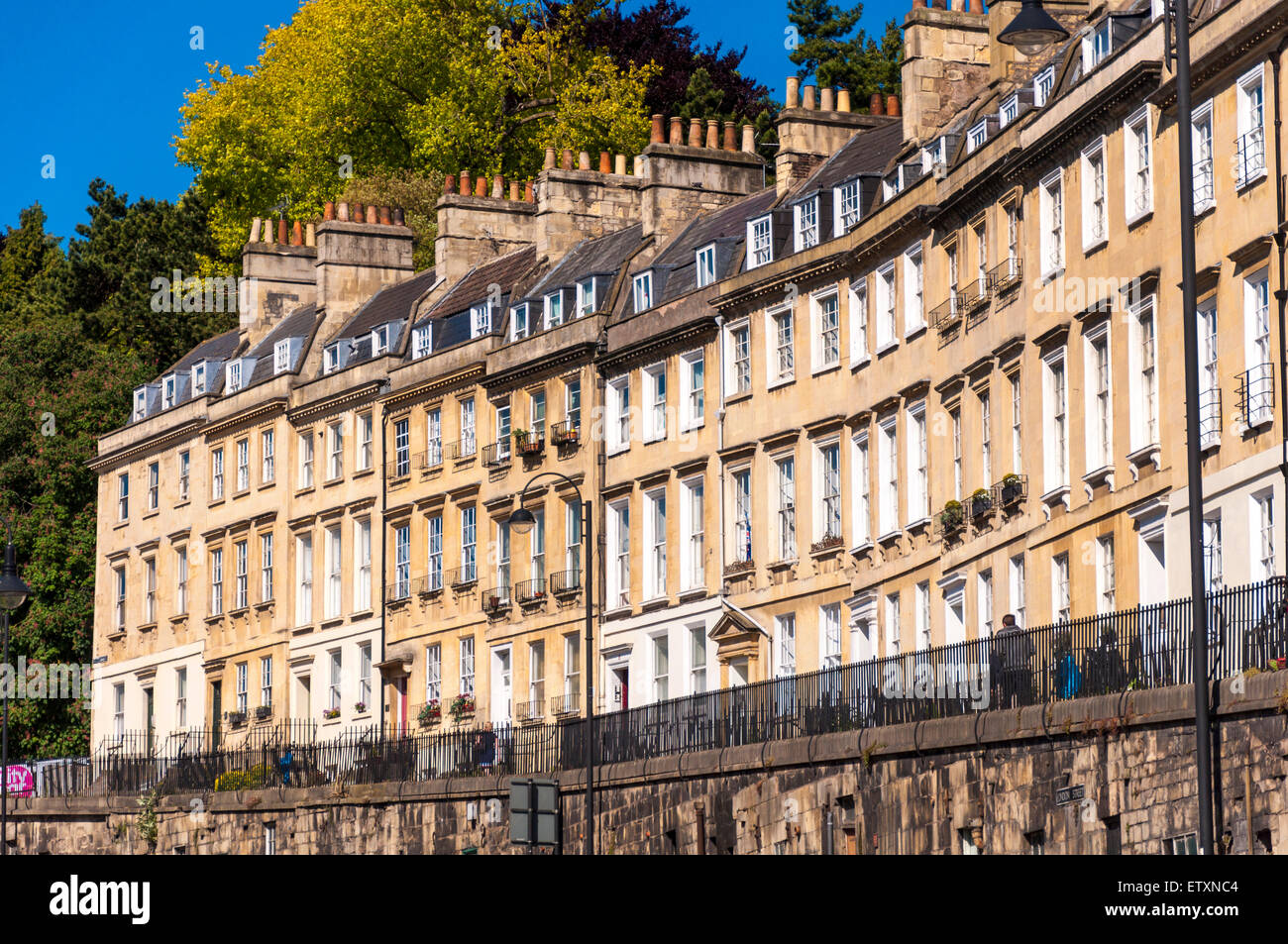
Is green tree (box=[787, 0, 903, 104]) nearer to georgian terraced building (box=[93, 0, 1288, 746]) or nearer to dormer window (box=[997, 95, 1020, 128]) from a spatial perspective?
georgian terraced building (box=[93, 0, 1288, 746])

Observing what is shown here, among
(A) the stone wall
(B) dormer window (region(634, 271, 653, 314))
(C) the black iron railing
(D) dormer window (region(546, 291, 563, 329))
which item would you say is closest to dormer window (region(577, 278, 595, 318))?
(D) dormer window (region(546, 291, 563, 329))

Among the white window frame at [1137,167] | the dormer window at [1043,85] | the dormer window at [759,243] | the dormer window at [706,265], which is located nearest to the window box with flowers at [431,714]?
the dormer window at [706,265]

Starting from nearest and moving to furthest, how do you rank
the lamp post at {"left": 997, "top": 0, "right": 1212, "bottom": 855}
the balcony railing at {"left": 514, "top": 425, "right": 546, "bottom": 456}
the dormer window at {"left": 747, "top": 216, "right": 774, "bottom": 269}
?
the lamp post at {"left": 997, "top": 0, "right": 1212, "bottom": 855} → the dormer window at {"left": 747, "top": 216, "right": 774, "bottom": 269} → the balcony railing at {"left": 514, "top": 425, "right": 546, "bottom": 456}

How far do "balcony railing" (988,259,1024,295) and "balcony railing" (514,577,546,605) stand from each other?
16.3 m

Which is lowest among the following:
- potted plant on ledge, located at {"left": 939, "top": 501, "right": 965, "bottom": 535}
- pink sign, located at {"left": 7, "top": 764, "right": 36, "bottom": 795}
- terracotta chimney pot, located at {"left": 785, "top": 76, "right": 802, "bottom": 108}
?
pink sign, located at {"left": 7, "top": 764, "right": 36, "bottom": 795}

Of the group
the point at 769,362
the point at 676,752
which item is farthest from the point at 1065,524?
the point at 769,362

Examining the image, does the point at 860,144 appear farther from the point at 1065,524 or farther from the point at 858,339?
the point at 1065,524

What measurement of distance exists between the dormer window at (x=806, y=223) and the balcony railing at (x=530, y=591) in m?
10.1

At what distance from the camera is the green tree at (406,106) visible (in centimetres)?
7844

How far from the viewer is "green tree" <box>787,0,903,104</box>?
8125 centimetres

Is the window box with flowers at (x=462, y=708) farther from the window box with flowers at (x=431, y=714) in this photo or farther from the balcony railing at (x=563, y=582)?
the balcony railing at (x=563, y=582)
